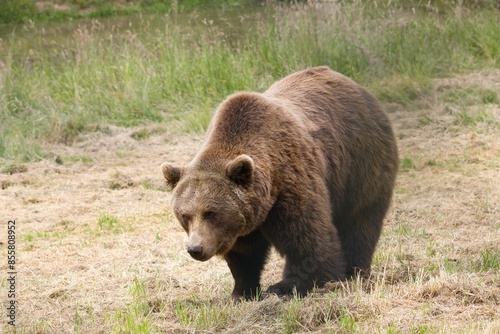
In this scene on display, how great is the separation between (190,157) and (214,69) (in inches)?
99.5

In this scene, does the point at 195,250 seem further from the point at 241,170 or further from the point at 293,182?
the point at 293,182

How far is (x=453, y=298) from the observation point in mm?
5055

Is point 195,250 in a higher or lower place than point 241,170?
lower

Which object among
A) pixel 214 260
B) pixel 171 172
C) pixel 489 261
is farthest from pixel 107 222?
pixel 489 261

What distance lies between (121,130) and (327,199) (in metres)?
5.84

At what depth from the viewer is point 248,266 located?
222 inches

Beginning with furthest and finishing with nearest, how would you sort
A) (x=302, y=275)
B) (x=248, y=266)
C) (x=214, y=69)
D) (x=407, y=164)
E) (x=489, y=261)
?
(x=214, y=69), (x=407, y=164), (x=489, y=261), (x=248, y=266), (x=302, y=275)

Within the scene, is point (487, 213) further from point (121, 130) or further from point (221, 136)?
point (121, 130)

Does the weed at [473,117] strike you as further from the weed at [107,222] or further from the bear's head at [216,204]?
the bear's head at [216,204]

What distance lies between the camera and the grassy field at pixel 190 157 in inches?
201

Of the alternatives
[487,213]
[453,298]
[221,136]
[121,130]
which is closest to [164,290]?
[221,136]

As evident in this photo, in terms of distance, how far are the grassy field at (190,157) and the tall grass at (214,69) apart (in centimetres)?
3

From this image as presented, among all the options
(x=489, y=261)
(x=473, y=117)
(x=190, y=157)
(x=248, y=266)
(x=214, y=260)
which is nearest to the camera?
(x=248, y=266)

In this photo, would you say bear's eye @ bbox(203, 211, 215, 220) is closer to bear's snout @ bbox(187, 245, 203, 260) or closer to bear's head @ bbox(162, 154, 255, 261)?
bear's head @ bbox(162, 154, 255, 261)
